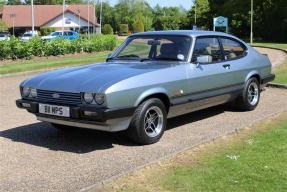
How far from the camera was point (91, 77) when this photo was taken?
6867 mm

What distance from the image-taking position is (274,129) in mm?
7824

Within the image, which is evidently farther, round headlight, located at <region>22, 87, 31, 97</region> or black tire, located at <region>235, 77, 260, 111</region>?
black tire, located at <region>235, 77, 260, 111</region>

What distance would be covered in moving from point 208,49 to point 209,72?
49cm

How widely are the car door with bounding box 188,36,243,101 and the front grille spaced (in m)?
A: 1.93

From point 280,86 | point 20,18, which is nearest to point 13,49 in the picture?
point 280,86

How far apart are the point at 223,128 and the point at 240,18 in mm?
63325

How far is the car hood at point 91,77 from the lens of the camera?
6.62 meters

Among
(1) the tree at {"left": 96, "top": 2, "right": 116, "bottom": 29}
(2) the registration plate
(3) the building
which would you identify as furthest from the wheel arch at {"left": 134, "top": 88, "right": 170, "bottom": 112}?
(1) the tree at {"left": 96, "top": 2, "right": 116, "bottom": 29}

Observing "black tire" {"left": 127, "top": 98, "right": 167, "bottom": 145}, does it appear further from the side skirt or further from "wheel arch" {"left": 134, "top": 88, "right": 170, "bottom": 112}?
the side skirt

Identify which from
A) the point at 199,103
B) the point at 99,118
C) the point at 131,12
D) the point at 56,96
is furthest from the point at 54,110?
the point at 131,12

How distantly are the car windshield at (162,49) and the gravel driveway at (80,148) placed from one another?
118 cm

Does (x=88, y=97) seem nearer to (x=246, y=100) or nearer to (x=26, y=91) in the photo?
(x=26, y=91)

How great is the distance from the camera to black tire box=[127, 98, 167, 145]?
6848mm

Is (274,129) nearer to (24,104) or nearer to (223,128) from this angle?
(223,128)
